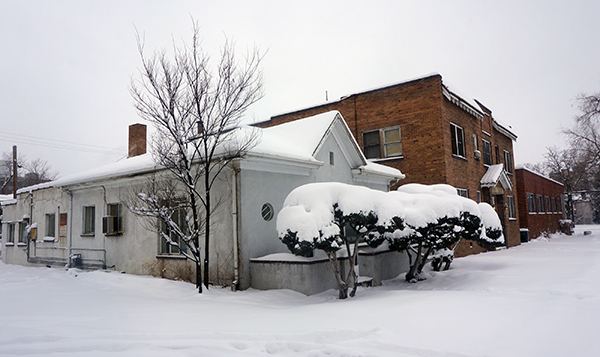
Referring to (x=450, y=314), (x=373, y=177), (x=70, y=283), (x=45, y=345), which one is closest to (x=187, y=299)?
(x=45, y=345)

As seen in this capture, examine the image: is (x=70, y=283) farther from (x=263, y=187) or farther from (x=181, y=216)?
(x=263, y=187)

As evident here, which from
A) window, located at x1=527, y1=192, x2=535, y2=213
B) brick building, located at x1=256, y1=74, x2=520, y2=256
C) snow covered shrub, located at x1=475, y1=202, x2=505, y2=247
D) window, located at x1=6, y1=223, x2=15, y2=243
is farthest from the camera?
window, located at x1=527, y1=192, x2=535, y2=213

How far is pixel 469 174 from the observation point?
17828 millimetres

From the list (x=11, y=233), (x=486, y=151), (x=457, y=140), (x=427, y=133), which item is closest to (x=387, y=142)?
(x=427, y=133)

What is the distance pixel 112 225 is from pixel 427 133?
12.2 meters

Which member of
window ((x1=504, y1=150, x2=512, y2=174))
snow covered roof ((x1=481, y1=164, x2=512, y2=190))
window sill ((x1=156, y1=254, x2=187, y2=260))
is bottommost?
window sill ((x1=156, y1=254, x2=187, y2=260))

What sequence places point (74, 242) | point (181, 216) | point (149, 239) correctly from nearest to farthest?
point (181, 216) < point (149, 239) < point (74, 242)

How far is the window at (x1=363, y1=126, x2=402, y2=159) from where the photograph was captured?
665 inches

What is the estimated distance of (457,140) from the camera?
1723cm

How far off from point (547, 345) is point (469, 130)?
51.0ft

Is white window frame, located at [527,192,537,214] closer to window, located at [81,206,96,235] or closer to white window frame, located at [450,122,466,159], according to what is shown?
white window frame, located at [450,122,466,159]

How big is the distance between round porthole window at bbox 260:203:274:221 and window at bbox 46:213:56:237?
35.8 feet

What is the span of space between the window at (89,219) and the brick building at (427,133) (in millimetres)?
10507

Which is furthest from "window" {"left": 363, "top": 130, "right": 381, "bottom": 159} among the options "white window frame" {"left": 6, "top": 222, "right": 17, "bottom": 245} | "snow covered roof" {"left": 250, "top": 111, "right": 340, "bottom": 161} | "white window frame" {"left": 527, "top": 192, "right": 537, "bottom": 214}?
"white window frame" {"left": 6, "top": 222, "right": 17, "bottom": 245}
